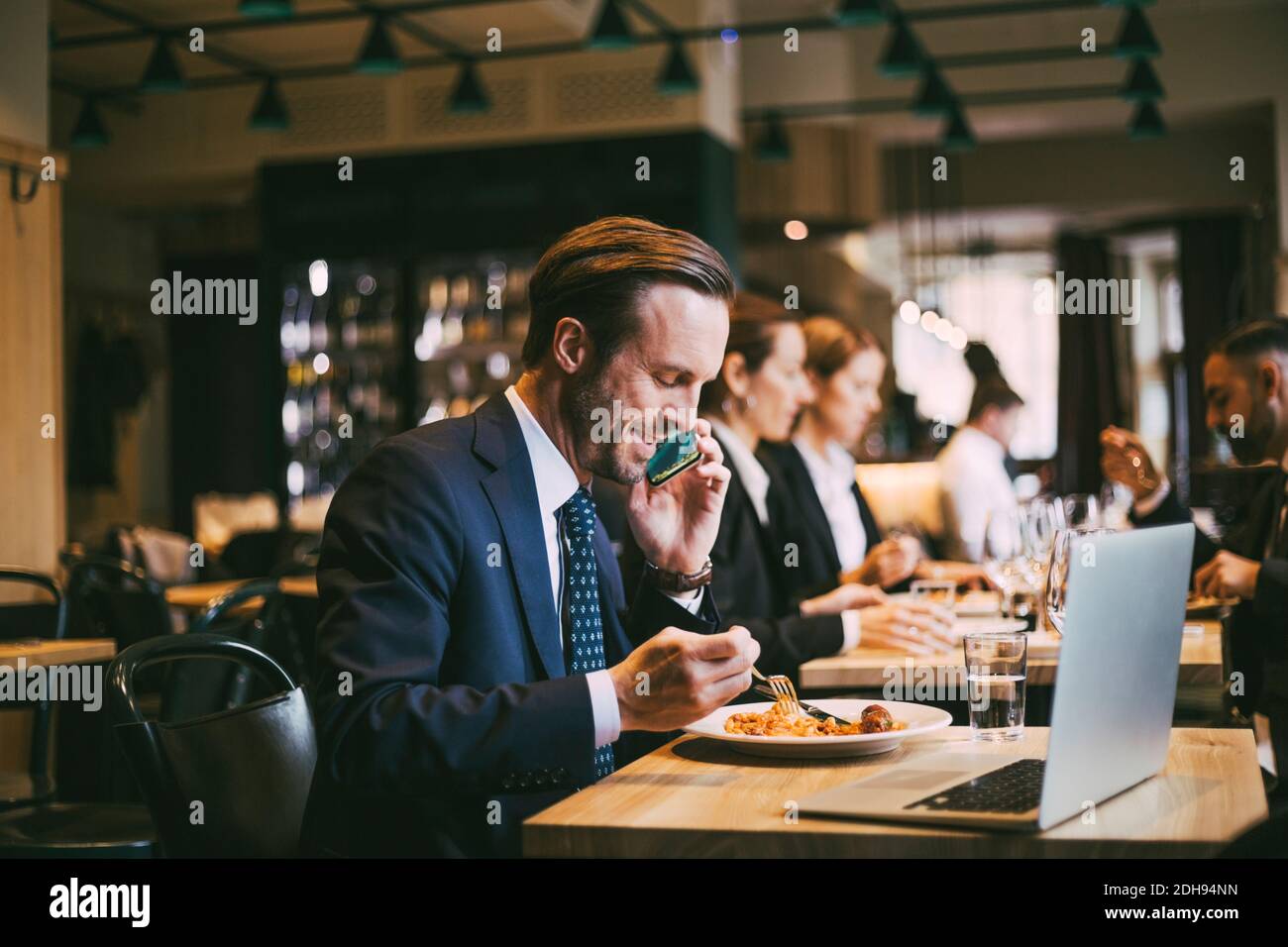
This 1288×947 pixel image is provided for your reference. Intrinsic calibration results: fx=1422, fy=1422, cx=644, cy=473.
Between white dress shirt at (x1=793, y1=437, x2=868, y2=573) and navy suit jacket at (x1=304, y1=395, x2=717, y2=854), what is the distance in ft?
9.03

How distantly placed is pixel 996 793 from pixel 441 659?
0.67 metres

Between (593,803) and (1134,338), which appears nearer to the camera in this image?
(593,803)

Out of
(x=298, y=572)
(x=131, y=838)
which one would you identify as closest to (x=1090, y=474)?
(x=298, y=572)

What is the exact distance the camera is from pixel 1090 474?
43.1ft

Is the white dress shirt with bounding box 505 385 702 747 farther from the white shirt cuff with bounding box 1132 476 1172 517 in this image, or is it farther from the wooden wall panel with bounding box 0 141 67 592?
the wooden wall panel with bounding box 0 141 67 592

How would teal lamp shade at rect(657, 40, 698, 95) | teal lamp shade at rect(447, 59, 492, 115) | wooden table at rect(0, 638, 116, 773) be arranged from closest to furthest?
wooden table at rect(0, 638, 116, 773) → teal lamp shade at rect(657, 40, 698, 95) → teal lamp shade at rect(447, 59, 492, 115)

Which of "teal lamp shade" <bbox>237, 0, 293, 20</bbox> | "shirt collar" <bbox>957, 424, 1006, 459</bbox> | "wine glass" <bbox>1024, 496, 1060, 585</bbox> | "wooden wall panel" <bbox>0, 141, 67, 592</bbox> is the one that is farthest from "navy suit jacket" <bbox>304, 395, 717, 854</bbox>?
"teal lamp shade" <bbox>237, 0, 293, 20</bbox>

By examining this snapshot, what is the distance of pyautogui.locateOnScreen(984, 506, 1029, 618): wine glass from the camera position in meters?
3.13

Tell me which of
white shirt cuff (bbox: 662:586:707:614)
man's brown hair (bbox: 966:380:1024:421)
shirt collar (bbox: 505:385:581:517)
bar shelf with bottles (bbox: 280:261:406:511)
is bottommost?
white shirt cuff (bbox: 662:586:707:614)

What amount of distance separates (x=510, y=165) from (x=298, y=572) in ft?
15.9

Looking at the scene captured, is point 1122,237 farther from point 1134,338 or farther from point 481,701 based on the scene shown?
point 481,701

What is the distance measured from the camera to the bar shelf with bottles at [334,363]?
A: 9438 millimetres

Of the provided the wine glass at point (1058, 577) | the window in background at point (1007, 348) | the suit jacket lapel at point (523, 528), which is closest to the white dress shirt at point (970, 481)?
the wine glass at point (1058, 577)

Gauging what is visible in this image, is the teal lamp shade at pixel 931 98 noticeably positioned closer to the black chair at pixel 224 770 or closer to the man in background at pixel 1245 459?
the man in background at pixel 1245 459
